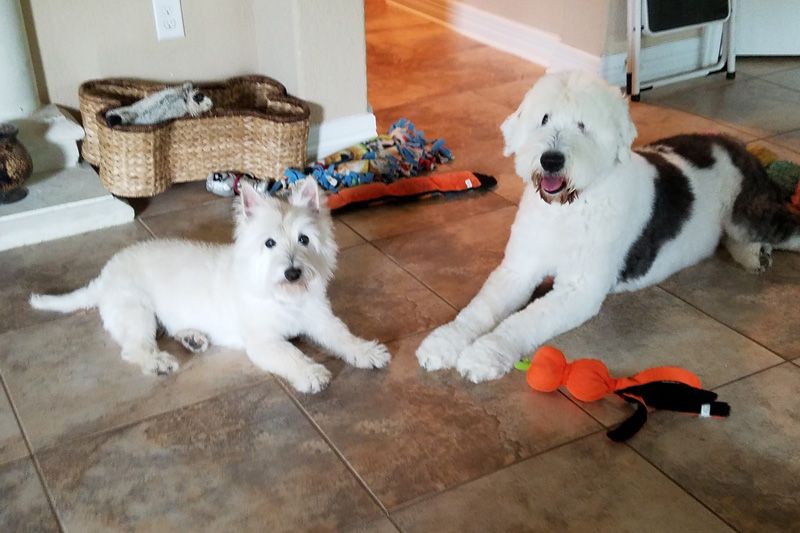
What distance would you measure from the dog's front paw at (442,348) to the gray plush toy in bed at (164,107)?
1.53m

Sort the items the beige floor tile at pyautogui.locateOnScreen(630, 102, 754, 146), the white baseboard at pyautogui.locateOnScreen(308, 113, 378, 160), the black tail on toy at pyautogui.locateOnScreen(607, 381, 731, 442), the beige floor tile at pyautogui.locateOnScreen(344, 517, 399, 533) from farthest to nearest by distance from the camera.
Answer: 1. the beige floor tile at pyautogui.locateOnScreen(630, 102, 754, 146)
2. the white baseboard at pyautogui.locateOnScreen(308, 113, 378, 160)
3. the black tail on toy at pyautogui.locateOnScreen(607, 381, 731, 442)
4. the beige floor tile at pyautogui.locateOnScreen(344, 517, 399, 533)

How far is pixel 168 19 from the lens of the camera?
363 cm

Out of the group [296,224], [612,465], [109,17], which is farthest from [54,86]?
[612,465]

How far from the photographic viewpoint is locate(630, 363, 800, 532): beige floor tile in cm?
191

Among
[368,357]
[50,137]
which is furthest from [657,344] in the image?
[50,137]

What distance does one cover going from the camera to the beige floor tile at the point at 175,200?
3418mm

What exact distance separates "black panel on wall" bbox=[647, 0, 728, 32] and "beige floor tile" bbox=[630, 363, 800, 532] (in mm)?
2656

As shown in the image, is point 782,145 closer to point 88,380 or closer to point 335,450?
point 335,450

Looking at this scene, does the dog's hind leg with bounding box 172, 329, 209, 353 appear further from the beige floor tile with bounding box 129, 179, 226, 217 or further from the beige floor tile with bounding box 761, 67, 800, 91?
the beige floor tile with bounding box 761, 67, 800, 91

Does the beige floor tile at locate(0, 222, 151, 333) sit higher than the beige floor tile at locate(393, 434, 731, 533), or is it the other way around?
the beige floor tile at locate(0, 222, 151, 333)

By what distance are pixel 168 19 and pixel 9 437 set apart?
6.82 ft

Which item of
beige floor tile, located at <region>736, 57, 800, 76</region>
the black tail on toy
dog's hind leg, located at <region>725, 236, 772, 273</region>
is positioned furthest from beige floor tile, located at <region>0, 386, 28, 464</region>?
beige floor tile, located at <region>736, 57, 800, 76</region>

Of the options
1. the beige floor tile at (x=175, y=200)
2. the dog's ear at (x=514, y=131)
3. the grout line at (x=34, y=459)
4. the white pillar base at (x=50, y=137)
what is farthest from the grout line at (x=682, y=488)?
the white pillar base at (x=50, y=137)

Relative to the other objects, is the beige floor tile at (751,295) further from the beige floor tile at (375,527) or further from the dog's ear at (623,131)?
the beige floor tile at (375,527)
